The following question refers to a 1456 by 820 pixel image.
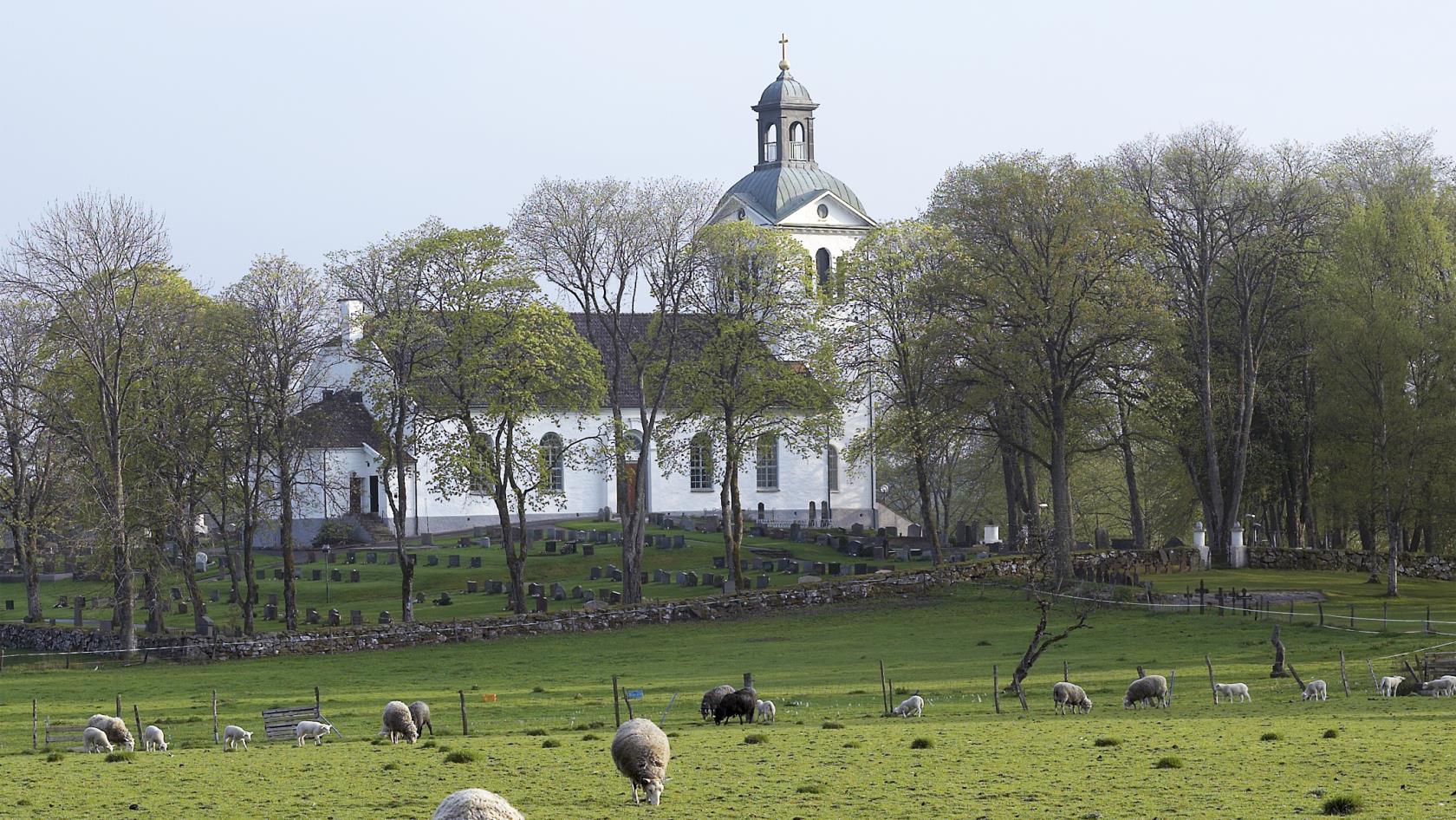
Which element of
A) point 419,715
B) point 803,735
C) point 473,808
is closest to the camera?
point 473,808

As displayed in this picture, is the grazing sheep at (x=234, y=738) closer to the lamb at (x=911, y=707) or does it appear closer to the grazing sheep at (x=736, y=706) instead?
the grazing sheep at (x=736, y=706)

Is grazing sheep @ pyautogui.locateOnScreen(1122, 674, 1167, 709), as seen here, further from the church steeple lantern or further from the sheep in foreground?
the church steeple lantern

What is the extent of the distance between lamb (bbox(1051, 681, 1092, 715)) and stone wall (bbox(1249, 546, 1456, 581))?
29234mm

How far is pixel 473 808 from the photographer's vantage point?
45.3 ft

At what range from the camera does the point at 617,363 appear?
53875 millimetres

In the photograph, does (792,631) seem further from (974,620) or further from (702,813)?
(702,813)

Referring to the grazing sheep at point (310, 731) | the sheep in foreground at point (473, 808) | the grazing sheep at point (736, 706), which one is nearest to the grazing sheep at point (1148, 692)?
the grazing sheep at point (736, 706)

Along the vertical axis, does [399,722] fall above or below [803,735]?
above

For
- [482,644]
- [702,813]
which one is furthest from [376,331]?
[702,813]

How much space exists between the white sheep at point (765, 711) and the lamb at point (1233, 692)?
24.7ft

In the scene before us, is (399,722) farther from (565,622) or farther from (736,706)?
(565,622)

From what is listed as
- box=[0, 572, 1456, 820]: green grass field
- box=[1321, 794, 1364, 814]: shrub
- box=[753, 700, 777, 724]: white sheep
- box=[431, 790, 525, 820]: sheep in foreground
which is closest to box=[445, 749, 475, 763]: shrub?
box=[0, 572, 1456, 820]: green grass field

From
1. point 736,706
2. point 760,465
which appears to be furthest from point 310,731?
point 760,465

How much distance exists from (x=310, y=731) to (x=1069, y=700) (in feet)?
40.9
